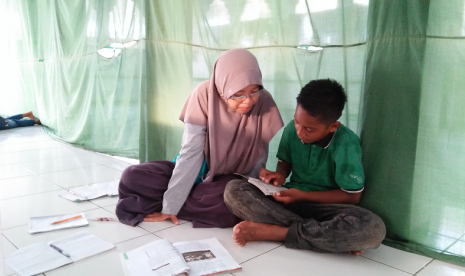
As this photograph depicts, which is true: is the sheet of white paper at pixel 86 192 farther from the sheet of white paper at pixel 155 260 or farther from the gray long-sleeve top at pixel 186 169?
the sheet of white paper at pixel 155 260

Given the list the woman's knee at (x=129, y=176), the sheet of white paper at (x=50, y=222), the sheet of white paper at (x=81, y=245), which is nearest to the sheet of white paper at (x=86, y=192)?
the sheet of white paper at (x=50, y=222)

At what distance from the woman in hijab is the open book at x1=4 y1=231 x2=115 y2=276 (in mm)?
239

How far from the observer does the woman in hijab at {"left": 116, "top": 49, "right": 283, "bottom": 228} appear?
170cm

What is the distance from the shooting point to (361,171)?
1.47 m

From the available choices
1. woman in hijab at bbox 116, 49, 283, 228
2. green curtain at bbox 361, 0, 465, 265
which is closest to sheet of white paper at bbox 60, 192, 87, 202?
woman in hijab at bbox 116, 49, 283, 228

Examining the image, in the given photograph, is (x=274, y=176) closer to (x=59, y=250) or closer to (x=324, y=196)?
(x=324, y=196)

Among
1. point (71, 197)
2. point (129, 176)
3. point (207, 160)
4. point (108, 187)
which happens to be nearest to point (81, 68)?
point (108, 187)

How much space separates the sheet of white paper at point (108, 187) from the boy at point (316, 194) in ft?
2.85

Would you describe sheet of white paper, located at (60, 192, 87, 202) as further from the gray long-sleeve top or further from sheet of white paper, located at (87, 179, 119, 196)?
the gray long-sleeve top

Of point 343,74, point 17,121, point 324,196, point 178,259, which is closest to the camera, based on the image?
point 178,259

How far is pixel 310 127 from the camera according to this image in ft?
4.74

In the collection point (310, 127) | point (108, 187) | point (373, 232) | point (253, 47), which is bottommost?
point (108, 187)

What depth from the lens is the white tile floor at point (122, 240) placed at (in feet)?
4.36

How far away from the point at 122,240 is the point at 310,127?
90 centimetres
